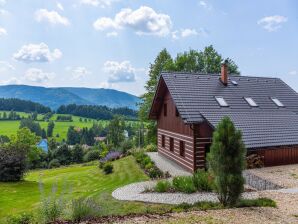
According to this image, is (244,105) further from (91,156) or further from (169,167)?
(91,156)

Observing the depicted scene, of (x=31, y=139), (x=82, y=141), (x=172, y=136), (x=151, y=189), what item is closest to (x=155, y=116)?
(x=172, y=136)

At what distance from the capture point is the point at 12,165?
25.4 m

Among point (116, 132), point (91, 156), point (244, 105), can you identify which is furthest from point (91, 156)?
point (244, 105)

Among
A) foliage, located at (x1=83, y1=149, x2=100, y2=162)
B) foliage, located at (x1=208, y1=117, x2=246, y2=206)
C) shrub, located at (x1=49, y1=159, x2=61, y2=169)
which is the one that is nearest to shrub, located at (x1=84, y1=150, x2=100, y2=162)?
foliage, located at (x1=83, y1=149, x2=100, y2=162)

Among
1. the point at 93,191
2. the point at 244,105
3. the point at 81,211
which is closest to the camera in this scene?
the point at 81,211

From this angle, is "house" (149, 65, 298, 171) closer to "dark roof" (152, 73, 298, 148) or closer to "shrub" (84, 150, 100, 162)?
"dark roof" (152, 73, 298, 148)

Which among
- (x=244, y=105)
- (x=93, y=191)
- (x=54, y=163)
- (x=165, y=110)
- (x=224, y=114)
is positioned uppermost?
(x=244, y=105)

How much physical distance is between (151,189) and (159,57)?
30882 mm

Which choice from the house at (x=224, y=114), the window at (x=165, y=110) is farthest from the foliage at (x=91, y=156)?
the window at (x=165, y=110)

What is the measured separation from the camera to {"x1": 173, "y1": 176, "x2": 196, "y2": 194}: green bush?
14672mm

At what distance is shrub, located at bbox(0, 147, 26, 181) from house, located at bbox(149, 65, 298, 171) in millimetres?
12254

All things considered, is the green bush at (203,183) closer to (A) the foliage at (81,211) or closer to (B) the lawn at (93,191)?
(B) the lawn at (93,191)

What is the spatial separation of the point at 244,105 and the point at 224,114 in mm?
2981

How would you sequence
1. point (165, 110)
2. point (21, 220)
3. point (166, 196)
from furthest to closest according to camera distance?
point (165, 110) → point (166, 196) → point (21, 220)
